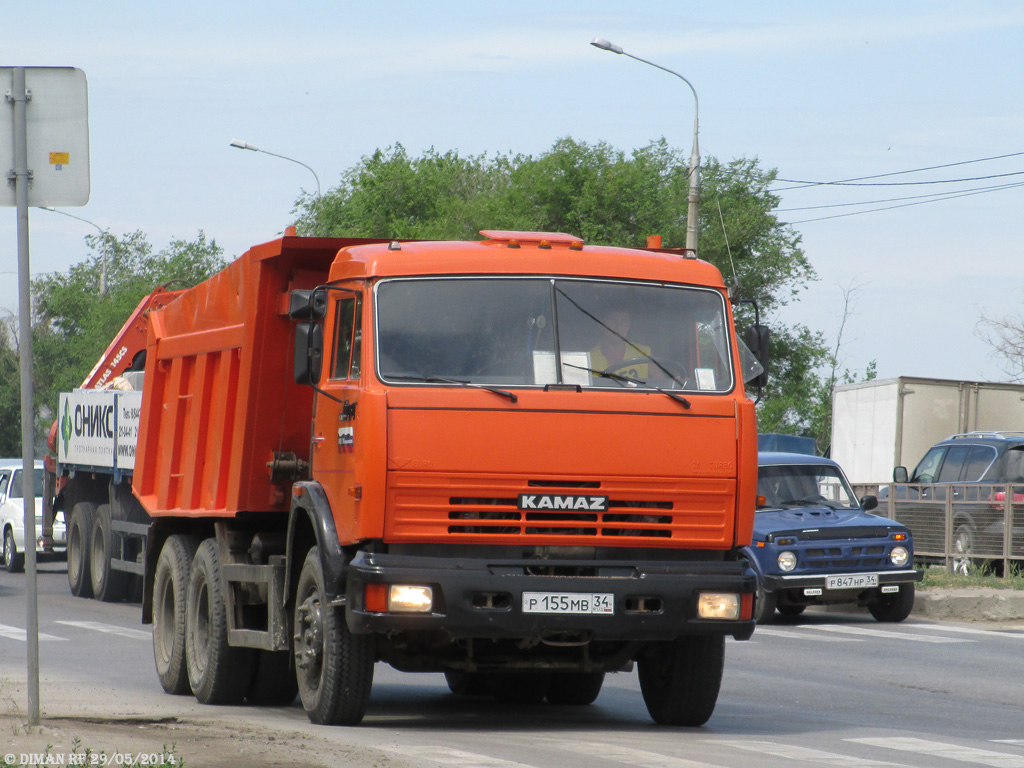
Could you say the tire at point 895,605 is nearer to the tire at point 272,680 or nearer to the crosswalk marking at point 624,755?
the tire at point 272,680

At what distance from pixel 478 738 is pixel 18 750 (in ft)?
8.41

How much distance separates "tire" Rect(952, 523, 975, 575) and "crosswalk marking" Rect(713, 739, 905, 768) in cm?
1413

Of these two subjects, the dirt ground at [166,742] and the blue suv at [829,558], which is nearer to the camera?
the dirt ground at [166,742]

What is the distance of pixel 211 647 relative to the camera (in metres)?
11.1

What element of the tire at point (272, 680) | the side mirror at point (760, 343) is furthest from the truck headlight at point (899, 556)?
the side mirror at point (760, 343)

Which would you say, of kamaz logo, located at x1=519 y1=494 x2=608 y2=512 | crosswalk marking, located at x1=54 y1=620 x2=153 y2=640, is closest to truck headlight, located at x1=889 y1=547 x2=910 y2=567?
crosswalk marking, located at x1=54 y1=620 x2=153 y2=640

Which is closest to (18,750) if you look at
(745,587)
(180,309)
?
(745,587)

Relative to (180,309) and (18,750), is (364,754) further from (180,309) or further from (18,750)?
(180,309)

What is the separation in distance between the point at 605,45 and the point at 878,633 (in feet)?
49.3

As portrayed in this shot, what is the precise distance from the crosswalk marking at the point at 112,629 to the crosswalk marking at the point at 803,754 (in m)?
8.68

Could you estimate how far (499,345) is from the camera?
357 inches

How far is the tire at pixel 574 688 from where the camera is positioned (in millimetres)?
11328

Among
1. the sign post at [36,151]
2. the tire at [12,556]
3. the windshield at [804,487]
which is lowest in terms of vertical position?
the tire at [12,556]

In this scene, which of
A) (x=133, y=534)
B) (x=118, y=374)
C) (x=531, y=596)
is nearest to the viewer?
(x=531, y=596)
